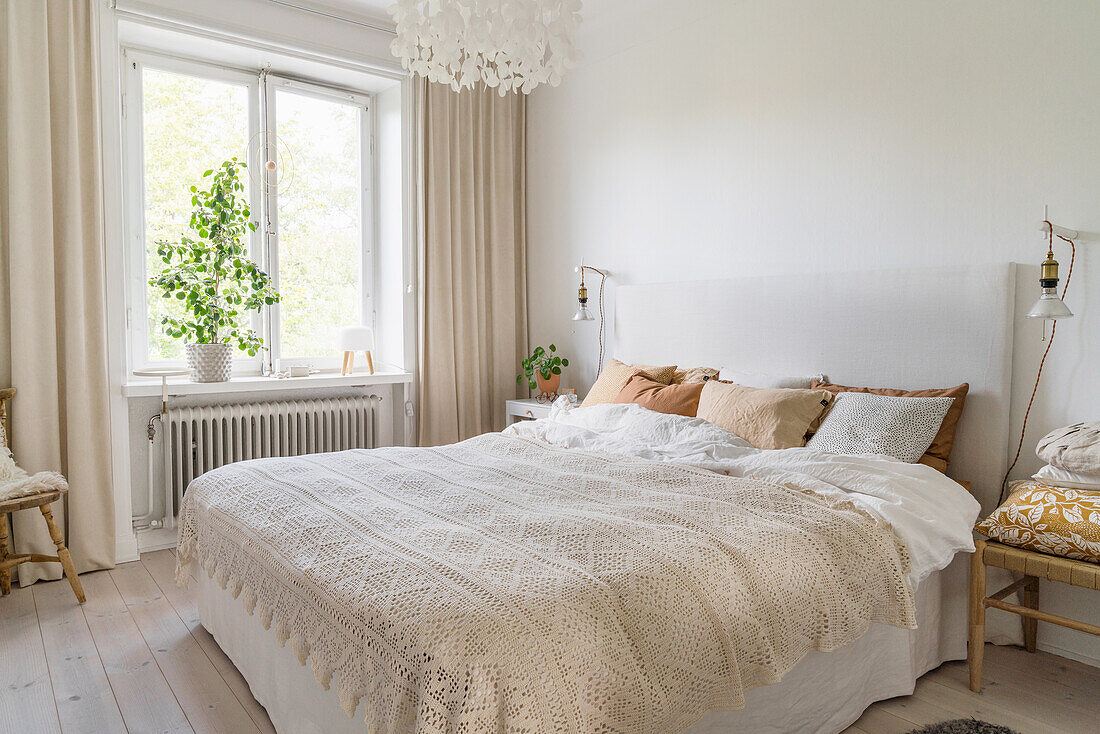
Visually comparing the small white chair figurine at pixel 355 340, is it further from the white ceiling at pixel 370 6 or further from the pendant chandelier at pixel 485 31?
the pendant chandelier at pixel 485 31

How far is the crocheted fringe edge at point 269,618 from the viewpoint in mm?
1419

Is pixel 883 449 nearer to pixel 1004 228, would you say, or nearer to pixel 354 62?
pixel 1004 228

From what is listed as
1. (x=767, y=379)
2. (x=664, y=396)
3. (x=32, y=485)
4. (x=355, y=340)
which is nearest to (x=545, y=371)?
(x=355, y=340)

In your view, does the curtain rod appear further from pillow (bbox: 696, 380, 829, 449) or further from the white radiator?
pillow (bbox: 696, 380, 829, 449)

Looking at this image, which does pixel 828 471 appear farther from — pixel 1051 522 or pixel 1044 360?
pixel 1044 360

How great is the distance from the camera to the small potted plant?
4188 millimetres

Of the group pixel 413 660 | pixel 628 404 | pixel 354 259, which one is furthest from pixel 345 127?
pixel 413 660

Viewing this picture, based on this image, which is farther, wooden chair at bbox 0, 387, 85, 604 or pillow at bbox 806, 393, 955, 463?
wooden chair at bbox 0, 387, 85, 604

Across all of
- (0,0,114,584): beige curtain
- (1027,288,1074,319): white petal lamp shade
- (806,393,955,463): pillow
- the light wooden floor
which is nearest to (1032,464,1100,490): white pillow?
(806,393,955,463): pillow

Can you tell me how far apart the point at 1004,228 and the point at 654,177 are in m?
1.75

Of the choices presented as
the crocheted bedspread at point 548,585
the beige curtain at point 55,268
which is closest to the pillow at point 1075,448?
the crocheted bedspread at point 548,585

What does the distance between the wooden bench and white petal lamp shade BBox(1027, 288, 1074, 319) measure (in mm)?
708

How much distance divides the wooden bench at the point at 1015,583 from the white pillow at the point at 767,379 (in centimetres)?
92

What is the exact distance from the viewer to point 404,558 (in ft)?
5.19
